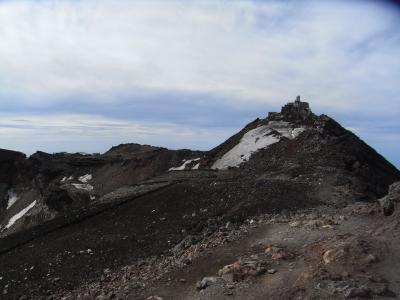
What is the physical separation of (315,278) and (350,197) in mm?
7037

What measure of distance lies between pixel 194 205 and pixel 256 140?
9.81 meters

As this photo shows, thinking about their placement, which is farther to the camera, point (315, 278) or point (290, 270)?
point (290, 270)

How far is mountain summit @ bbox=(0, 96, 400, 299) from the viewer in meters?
10.1

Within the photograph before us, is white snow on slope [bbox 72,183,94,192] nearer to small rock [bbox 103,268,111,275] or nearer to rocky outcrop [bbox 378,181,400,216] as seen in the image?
small rock [bbox 103,268,111,275]

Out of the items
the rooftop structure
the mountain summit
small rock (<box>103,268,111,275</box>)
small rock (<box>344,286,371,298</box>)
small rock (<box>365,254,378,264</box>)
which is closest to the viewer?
small rock (<box>344,286,371,298</box>)

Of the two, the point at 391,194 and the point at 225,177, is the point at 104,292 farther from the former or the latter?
the point at 225,177

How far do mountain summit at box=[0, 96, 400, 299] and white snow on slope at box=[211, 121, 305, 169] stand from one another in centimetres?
6

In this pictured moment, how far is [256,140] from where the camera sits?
2277 cm

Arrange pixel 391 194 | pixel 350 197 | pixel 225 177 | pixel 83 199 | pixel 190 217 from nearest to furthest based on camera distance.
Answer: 1. pixel 391 194
2. pixel 190 217
3. pixel 350 197
4. pixel 225 177
5. pixel 83 199

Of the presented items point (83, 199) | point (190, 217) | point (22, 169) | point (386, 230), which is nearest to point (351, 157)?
point (190, 217)

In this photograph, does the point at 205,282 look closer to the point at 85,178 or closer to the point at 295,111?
the point at 295,111

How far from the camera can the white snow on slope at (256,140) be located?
21717 millimetres

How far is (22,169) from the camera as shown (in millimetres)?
36812

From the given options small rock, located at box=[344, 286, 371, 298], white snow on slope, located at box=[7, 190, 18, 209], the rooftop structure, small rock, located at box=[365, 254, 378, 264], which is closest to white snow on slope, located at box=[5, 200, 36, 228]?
white snow on slope, located at box=[7, 190, 18, 209]
